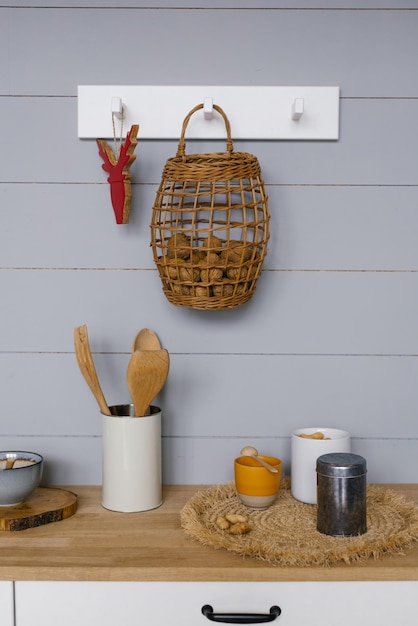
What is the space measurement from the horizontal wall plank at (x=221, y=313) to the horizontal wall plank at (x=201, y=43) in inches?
15.0

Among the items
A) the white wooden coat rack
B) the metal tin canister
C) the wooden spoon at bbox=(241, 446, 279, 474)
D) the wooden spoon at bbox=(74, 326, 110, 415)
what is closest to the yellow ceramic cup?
the wooden spoon at bbox=(241, 446, 279, 474)

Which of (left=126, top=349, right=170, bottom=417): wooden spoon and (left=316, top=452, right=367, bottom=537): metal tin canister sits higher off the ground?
(left=126, top=349, right=170, bottom=417): wooden spoon

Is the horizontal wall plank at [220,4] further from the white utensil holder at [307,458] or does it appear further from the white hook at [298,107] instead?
the white utensil holder at [307,458]

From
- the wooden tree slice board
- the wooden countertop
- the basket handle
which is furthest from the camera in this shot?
the basket handle

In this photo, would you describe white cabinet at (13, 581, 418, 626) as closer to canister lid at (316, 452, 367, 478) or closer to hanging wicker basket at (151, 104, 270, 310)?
canister lid at (316, 452, 367, 478)

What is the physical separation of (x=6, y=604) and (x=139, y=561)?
20 centimetres

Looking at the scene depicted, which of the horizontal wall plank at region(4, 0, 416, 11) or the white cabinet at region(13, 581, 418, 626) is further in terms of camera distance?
the horizontal wall plank at region(4, 0, 416, 11)

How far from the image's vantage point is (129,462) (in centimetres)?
114

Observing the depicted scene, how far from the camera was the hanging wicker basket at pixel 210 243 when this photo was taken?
1113 millimetres

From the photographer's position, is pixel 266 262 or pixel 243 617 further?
pixel 266 262

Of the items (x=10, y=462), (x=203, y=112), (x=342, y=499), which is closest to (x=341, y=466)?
(x=342, y=499)

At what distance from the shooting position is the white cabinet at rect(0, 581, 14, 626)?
0.94 metres

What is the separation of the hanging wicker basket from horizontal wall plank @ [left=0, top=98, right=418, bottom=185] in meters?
0.12

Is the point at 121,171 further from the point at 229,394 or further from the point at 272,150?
the point at 229,394
